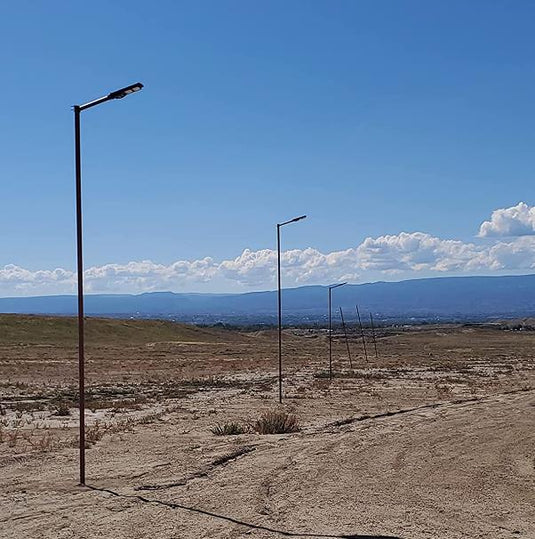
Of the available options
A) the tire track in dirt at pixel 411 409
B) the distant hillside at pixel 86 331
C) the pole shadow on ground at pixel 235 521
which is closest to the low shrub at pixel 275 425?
the tire track in dirt at pixel 411 409

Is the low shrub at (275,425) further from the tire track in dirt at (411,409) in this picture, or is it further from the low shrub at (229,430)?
the tire track in dirt at (411,409)

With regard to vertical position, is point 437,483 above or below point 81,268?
below

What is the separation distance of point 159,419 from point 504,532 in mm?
Result: 14333

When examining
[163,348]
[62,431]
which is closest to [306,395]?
[62,431]

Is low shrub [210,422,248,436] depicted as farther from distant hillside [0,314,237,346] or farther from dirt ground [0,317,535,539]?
distant hillside [0,314,237,346]

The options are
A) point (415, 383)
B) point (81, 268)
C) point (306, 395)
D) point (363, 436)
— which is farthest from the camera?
point (415, 383)

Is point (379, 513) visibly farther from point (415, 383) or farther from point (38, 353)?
point (38, 353)

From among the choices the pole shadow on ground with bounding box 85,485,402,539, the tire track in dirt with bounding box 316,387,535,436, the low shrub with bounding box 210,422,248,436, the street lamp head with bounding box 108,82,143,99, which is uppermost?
the street lamp head with bounding box 108,82,143,99

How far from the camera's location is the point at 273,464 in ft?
48.5

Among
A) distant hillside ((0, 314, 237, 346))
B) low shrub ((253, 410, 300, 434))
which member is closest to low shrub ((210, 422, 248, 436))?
low shrub ((253, 410, 300, 434))

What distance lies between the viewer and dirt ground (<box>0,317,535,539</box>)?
425 inches

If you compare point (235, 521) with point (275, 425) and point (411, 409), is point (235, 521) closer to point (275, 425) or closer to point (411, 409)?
point (275, 425)

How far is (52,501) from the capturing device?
11.9m

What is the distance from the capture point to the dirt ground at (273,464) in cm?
1079
